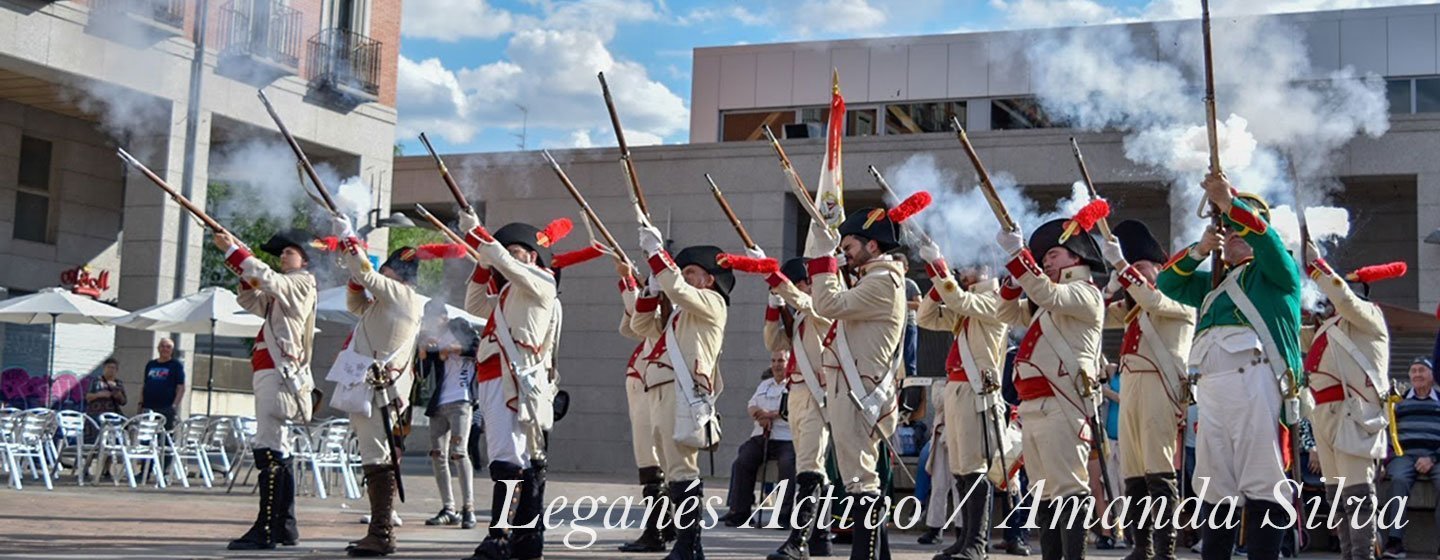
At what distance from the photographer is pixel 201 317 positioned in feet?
60.0

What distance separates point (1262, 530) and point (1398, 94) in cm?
1726

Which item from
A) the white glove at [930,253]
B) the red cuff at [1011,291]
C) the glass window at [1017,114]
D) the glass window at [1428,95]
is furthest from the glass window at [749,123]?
the white glove at [930,253]

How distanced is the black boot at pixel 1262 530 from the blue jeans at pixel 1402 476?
19.3 feet

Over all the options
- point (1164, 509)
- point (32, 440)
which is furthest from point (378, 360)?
point (32, 440)

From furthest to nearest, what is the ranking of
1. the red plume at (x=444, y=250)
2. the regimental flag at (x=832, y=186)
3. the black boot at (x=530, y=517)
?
the red plume at (x=444, y=250) < the black boot at (x=530, y=517) < the regimental flag at (x=832, y=186)

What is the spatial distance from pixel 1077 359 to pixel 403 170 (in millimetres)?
19731

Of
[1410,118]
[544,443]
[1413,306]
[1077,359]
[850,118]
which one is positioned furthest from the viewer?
[850,118]

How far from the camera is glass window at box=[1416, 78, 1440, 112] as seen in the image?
886 inches

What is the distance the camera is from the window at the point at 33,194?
25.3 meters

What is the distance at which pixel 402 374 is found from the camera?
1021cm

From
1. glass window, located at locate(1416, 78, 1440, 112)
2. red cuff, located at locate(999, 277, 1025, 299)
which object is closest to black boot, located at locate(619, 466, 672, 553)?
red cuff, located at locate(999, 277, 1025, 299)

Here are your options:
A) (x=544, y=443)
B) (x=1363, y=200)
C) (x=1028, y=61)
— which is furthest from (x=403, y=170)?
(x=544, y=443)

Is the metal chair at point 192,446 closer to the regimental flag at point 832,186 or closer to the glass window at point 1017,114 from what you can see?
the regimental flag at point 832,186

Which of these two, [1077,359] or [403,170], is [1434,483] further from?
[403,170]
